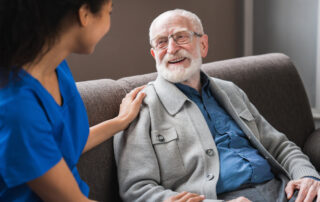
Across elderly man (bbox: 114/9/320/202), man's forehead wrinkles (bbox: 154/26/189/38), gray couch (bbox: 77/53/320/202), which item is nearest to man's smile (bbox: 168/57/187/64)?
elderly man (bbox: 114/9/320/202)

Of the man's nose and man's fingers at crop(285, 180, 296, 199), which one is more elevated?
the man's nose

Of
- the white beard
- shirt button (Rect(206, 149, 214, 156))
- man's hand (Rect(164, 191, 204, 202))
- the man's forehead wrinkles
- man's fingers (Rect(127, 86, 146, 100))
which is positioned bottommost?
man's hand (Rect(164, 191, 204, 202))

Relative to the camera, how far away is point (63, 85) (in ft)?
3.94

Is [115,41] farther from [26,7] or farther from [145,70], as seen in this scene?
[26,7]

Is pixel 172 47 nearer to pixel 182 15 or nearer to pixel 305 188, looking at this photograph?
pixel 182 15

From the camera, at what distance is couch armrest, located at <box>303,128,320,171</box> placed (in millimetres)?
2157

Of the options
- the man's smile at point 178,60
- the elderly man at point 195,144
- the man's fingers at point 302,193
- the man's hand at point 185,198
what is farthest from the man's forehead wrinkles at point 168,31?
the man's fingers at point 302,193

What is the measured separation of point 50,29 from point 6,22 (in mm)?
91

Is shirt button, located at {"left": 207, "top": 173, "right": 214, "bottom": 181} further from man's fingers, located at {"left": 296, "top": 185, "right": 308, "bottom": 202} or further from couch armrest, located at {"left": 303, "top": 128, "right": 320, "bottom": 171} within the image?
couch armrest, located at {"left": 303, "top": 128, "right": 320, "bottom": 171}

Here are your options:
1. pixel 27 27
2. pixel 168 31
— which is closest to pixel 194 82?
pixel 168 31

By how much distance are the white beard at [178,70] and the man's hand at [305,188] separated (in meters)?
0.60

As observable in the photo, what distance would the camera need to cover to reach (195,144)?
1.69m

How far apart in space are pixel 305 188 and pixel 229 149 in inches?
12.8

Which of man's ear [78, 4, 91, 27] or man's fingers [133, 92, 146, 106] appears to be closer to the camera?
man's ear [78, 4, 91, 27]
